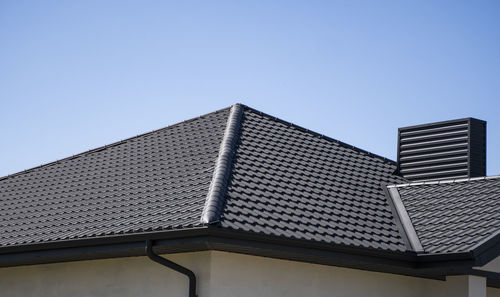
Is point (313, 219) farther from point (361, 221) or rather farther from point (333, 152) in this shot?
point (333, 152)

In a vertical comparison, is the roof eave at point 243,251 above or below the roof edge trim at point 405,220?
below

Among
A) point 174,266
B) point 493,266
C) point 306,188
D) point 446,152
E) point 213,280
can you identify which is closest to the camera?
point 213,280

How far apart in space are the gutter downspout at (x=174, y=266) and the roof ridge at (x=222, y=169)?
2.54 feet

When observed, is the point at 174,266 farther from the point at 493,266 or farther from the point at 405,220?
the point at 493,266

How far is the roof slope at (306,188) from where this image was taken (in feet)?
37.7

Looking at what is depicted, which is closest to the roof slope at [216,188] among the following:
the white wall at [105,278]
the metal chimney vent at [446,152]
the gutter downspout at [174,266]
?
the gutter downspout at [174,266]

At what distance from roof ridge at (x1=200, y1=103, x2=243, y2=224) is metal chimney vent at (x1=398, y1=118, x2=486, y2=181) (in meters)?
3.85

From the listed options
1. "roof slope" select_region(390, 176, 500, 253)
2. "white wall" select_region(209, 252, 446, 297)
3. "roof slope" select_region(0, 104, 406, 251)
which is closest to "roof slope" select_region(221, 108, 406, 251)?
"roof slope" select_region(0, 104, 406, 251)

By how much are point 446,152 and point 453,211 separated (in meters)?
3.36

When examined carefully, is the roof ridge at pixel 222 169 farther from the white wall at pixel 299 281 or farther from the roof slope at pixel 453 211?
the roof slope at pixel 453 211

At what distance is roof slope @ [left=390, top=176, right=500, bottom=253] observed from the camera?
12.2 meters

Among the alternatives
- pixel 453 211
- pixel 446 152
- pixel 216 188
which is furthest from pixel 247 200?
pixel 446 152

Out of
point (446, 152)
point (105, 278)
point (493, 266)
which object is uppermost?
point (446, 152)

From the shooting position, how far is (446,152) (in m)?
16.8
